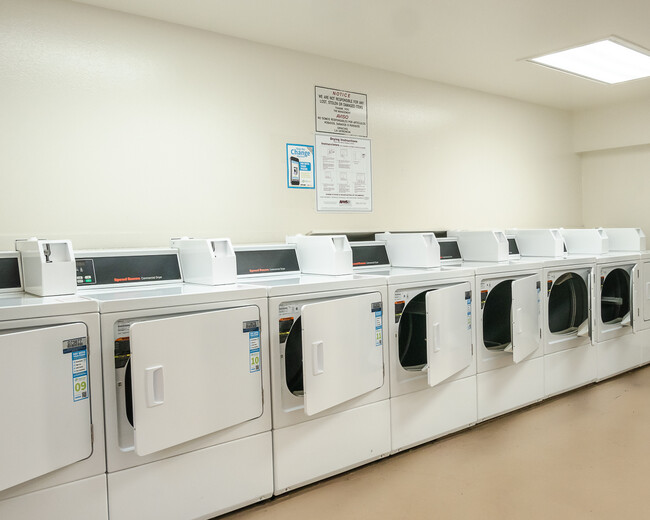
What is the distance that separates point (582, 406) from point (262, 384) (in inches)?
98.2

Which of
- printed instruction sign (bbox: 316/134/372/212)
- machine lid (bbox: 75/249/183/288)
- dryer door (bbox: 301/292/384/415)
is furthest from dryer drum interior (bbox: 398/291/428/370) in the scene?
machine lid (bbox: 75/249/183/288)

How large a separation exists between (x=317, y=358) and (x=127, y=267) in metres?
1.08

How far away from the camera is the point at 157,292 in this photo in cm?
233

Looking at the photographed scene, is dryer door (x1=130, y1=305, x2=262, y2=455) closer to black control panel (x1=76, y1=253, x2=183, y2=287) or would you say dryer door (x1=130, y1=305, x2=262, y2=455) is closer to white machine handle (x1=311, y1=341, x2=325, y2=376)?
white machine handle (x1=311, y1=341, x2=325, y2=376)

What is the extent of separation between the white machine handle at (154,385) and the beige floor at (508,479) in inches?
28.4

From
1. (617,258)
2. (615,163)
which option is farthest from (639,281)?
(615,163)

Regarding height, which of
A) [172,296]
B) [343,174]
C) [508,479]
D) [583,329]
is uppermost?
[343,174]

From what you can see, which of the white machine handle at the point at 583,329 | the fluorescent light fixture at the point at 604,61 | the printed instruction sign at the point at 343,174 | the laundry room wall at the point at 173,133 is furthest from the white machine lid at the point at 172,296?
the fluorescent light fixture at the point at 604,61

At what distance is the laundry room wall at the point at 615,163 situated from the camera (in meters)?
5.47

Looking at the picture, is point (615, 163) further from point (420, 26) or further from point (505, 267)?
point (420, 26)

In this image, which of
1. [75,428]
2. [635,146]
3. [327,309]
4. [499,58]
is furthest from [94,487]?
[635,146]

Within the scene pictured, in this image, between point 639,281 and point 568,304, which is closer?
point 568,304

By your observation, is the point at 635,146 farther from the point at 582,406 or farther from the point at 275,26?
the point at 275,26

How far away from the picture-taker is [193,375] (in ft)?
6.93
